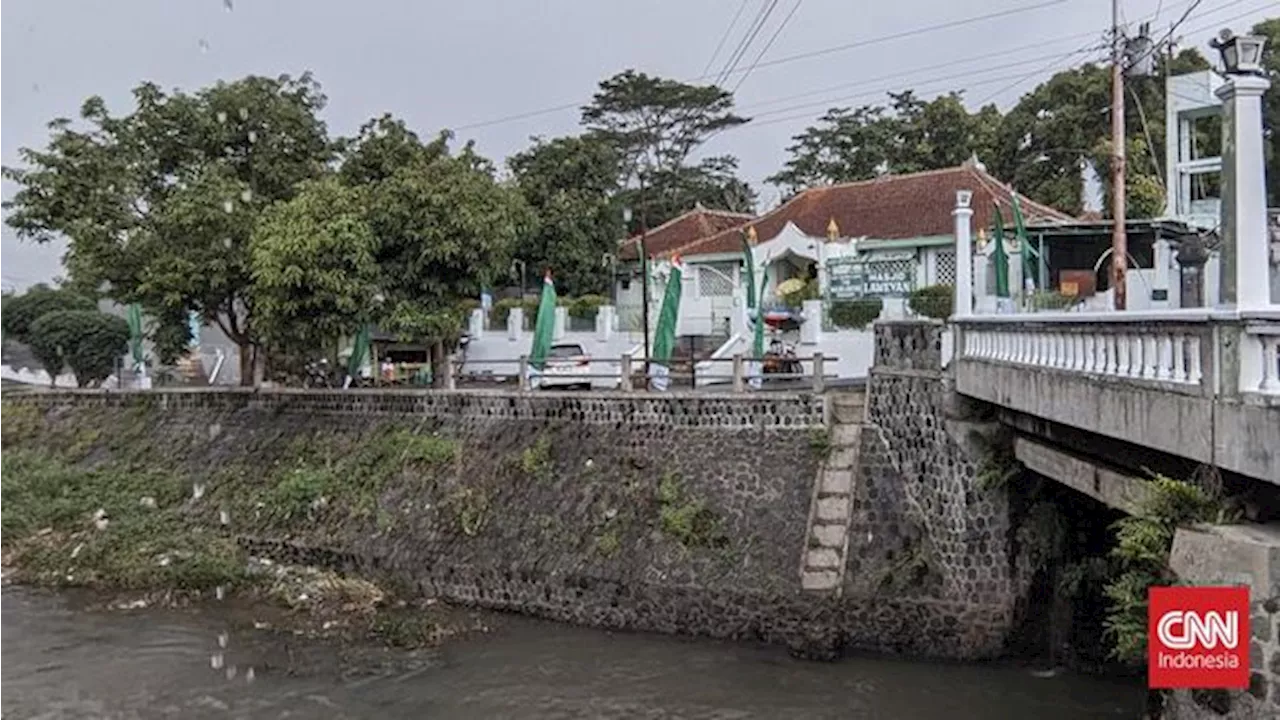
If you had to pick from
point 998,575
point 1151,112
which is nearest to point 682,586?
point 998,575

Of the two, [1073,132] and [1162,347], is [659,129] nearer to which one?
[1073,132]

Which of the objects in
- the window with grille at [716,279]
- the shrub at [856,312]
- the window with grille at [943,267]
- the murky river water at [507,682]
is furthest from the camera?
the window with grille at [716,279]

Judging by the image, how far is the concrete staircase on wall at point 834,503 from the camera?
12812 mm

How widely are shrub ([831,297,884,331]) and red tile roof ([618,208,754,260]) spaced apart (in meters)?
11.0

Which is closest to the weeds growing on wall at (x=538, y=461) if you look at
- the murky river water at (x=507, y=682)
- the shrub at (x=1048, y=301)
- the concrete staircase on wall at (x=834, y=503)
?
the murky river water at (x=507, y=682)

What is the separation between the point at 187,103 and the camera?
2269 cm

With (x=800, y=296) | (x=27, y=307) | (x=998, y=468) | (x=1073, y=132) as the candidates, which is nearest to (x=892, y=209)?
(x=800, y=296)

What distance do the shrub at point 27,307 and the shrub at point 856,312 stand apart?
29.9 meters

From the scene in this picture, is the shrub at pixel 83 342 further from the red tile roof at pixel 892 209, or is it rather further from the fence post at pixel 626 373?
the fence post at pixel 626 373

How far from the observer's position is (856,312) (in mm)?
22297

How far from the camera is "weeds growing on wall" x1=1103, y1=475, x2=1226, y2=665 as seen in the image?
6.09m

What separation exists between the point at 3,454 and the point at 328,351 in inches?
347

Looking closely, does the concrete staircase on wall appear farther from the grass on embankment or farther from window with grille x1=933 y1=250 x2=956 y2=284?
window with grille x1=933 y1=250 x2=956 y2=284

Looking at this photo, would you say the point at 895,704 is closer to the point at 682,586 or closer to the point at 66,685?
the point at 682,586
